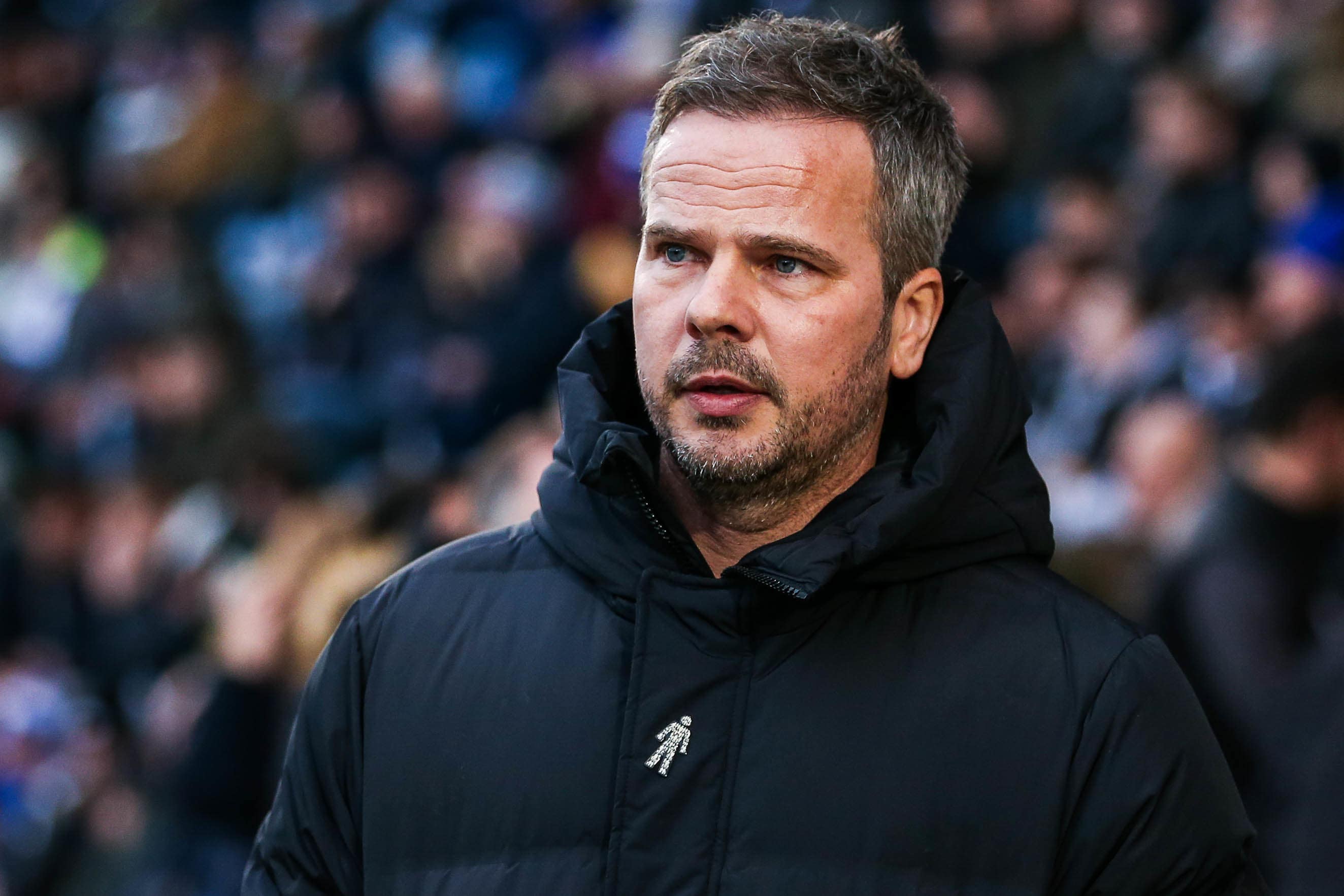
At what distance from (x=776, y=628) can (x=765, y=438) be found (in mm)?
242

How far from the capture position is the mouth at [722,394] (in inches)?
93.4

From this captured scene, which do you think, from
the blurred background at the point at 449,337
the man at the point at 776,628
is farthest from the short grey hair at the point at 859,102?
the blurred background at the point at 449,337

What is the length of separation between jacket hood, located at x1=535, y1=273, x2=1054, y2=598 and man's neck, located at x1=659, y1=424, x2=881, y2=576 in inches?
1.8

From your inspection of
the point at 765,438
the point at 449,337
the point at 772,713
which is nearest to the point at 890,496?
the point at 765,438

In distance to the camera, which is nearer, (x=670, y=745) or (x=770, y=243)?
(x=670, y=745)

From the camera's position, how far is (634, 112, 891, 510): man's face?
2375 millimetres

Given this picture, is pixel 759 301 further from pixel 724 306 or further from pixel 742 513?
pixel 742 513

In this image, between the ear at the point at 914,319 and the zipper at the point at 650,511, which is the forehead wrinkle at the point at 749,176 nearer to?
the ear at the point at 914,319

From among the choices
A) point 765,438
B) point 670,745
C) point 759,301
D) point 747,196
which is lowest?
point 670,745

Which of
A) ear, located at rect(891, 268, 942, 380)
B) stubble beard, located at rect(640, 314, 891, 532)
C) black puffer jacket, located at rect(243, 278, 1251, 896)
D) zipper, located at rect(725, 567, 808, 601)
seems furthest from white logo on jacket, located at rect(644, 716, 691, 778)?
ear, located at rect(891, 268, 942, 380)

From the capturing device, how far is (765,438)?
238 centimetres

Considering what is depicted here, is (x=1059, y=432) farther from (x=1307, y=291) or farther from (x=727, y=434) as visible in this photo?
(x=727, y=434)

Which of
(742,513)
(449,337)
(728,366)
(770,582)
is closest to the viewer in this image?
(770,582)

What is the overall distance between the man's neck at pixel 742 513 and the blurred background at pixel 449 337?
3.48 feet
